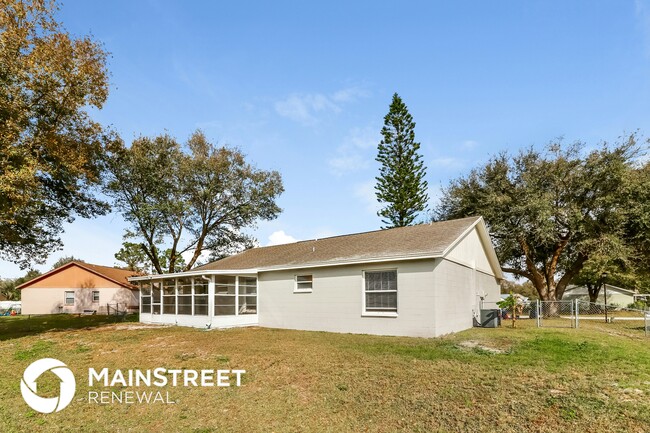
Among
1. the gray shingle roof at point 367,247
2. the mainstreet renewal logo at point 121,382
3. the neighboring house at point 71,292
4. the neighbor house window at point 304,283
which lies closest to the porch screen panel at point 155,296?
the gray shingle roof at point 367,247

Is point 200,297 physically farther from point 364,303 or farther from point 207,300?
point 364,303

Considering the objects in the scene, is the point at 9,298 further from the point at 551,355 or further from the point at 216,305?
the point at 551,355

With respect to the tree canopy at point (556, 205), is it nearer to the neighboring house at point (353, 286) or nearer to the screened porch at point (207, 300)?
the neighboring house at point (353, 286)

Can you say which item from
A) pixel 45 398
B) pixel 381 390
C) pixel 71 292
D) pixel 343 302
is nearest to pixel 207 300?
pixel 343 302

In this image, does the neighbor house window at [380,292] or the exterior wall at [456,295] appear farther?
the neighbor house window at [380,292]

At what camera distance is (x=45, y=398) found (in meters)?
6.97

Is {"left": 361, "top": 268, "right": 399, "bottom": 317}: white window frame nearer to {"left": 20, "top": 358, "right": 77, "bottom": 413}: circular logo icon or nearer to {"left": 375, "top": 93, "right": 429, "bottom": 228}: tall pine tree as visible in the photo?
{"left": 20, "top": 358, "right": 77, "bottom": 413}: circular logo icon

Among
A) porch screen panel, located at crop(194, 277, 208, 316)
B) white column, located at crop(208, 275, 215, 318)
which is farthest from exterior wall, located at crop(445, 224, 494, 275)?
porch screen panel, located at crop(194, 277, 208, 316)

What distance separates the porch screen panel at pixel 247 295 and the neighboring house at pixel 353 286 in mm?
48

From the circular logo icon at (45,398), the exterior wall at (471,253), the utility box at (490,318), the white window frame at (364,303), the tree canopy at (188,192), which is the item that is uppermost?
the tree canopy at (188,192)

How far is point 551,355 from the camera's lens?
914 cm

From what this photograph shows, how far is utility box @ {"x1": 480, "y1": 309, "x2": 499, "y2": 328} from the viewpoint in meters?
16.5

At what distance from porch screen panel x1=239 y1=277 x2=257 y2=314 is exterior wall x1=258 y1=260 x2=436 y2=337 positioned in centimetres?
26

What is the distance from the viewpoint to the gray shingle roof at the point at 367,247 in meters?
13.8
